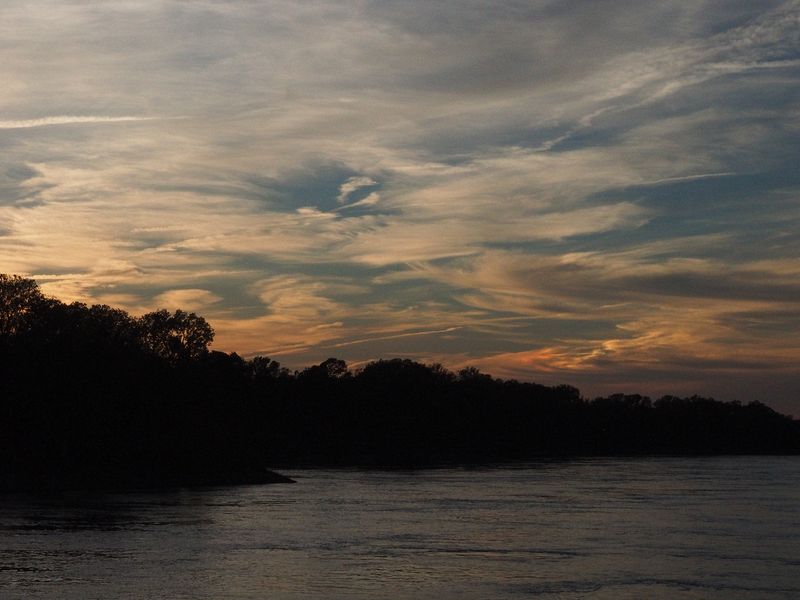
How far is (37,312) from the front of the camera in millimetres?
112875

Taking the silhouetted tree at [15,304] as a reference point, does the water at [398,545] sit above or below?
below

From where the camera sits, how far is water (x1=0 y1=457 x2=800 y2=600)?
134ft

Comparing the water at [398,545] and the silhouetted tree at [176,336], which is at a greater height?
the silhouetted tree at [176,336]

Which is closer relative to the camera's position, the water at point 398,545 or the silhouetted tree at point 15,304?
the water at point 398,545

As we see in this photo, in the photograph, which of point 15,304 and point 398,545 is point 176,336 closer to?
point 15,304

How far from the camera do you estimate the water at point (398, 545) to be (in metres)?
40.7

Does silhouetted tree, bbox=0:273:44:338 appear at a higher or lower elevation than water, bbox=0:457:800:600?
higher

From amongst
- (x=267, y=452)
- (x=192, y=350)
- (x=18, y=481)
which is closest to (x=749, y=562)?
(x=18, y=481)

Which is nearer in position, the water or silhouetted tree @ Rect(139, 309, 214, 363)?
the water

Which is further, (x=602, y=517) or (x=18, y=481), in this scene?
(x=18, y=481)

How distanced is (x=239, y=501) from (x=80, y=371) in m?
33.2

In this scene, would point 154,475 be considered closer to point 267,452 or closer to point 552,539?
point 552,539

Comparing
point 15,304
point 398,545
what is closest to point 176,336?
point 15,304

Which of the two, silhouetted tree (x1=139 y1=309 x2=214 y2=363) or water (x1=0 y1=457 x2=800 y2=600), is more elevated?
silhouetted tree (x1=139 y1=309 x2=214 y2=363)
